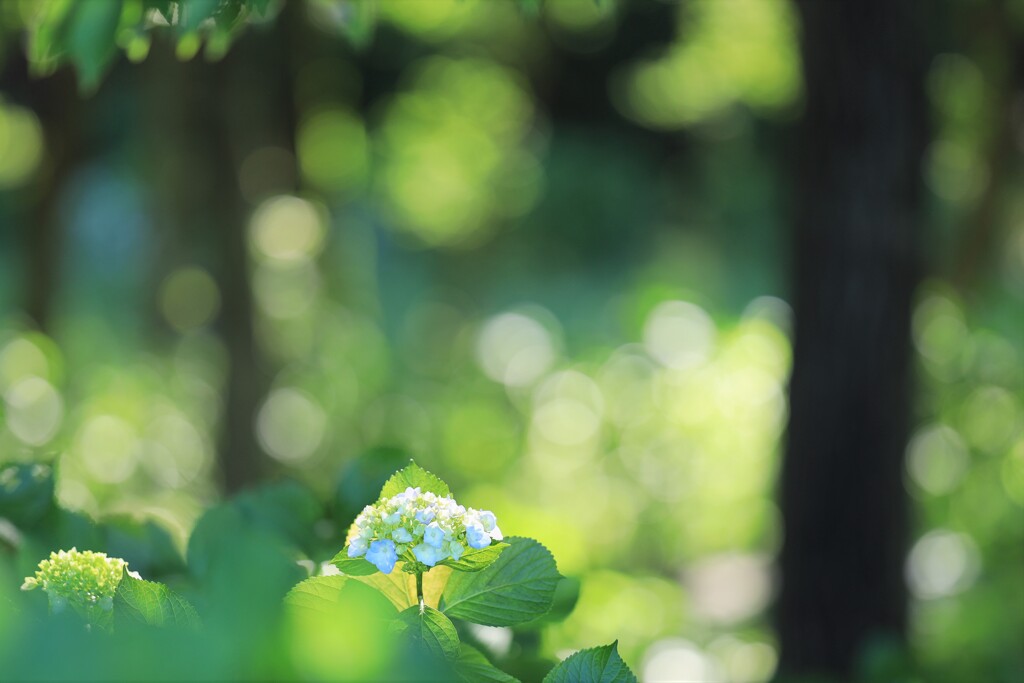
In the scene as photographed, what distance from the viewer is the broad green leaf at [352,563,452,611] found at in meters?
1.17

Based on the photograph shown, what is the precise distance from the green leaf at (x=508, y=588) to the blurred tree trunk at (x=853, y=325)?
2737 mm

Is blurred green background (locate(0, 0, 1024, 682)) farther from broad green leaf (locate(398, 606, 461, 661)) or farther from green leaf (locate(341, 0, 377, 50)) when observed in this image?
broad green leaf (locate(398, 606, 461, 661))

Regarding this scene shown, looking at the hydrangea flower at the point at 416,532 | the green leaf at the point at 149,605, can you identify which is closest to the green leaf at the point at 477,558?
the hydrangea flower at the point at 416,532

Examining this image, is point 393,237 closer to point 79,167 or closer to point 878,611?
point 79,167

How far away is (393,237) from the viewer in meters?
13.8

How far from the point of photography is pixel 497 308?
12406mm

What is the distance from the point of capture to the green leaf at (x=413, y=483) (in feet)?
3.75

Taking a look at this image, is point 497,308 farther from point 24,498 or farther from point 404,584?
point 404,584

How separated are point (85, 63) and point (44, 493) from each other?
630 mm

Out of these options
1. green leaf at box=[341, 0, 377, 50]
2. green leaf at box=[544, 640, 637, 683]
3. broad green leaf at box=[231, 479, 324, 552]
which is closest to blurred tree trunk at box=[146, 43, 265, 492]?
green leaf at box=[341, 0, 377, 50]

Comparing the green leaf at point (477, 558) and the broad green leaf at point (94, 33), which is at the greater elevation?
the broad green leaf at point (94, 33)

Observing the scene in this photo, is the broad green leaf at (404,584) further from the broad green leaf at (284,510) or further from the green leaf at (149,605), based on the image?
the broad green leaf at (284,510)

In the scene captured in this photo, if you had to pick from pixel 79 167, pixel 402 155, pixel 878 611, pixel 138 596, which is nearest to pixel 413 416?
pixel 402 155

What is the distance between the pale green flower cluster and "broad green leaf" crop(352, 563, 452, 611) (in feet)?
0.81
